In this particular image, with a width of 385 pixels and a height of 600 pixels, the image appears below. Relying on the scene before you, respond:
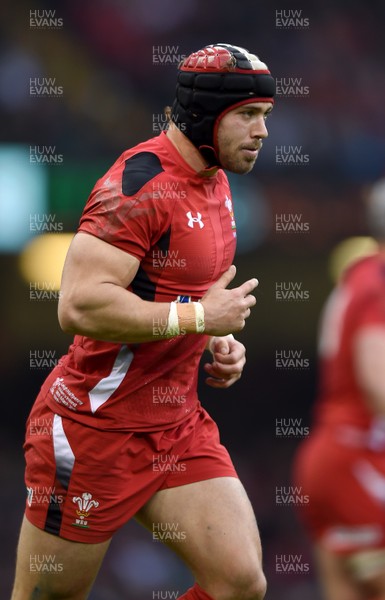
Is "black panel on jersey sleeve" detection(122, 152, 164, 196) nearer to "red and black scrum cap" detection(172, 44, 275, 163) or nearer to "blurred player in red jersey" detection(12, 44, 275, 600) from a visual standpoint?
"blurred player in red jersey" detection(12, 44, 275, 600)

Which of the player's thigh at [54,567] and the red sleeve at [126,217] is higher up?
the red sleeve at [126,217]

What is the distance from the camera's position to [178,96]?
4.70 m

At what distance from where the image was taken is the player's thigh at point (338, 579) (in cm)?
358

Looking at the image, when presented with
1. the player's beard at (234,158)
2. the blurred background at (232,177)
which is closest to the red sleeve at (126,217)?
the player's beard at (234,158)

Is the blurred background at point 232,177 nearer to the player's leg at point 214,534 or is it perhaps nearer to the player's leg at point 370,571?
the player's leg at point 214,534

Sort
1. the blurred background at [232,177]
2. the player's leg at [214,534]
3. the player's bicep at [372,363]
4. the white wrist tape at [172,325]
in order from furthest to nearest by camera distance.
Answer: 1. the blurred background at [232,177]
2. the player's leg at [214,534]
3. the white wrist tape at [172,325]
4. the player's bicep at [372,363]

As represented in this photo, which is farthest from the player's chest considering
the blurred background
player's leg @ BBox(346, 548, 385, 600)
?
the blurred background

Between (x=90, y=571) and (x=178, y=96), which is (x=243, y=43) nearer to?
(x=178, y=96)

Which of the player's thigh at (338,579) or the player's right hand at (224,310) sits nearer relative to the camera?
the player's thigh at (338,579)

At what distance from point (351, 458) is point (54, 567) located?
1.45 m

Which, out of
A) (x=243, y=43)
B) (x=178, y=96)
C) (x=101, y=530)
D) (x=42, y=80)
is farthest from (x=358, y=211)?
(x=101, y=530)

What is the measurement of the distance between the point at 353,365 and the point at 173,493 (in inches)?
53.3

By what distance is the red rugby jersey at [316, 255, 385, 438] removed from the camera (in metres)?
3.38

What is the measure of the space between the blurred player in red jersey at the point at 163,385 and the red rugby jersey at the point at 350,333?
0.78 meters
